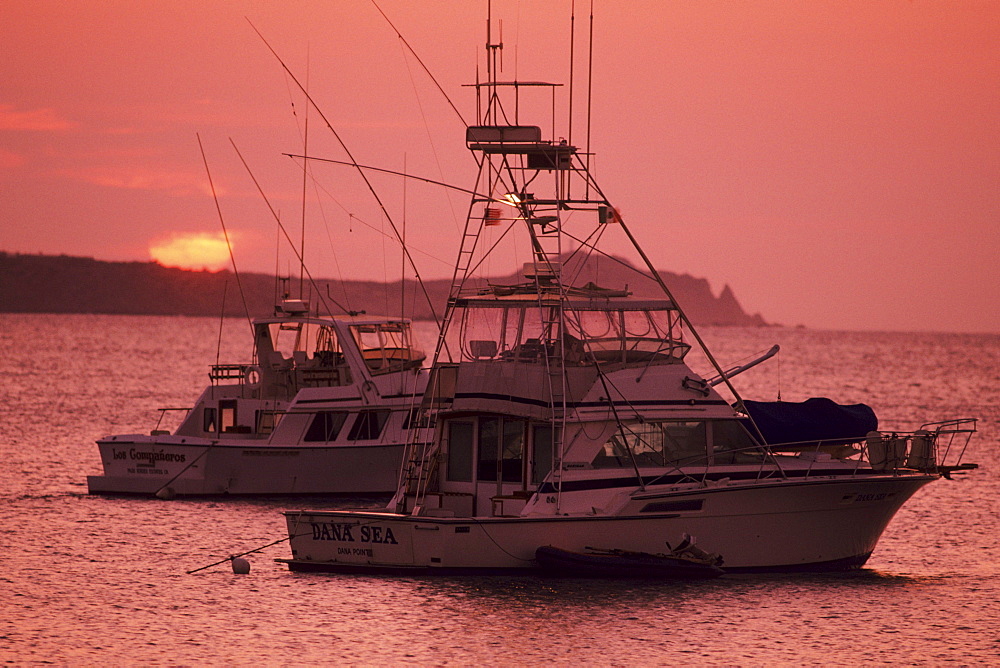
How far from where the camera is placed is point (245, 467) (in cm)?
3856

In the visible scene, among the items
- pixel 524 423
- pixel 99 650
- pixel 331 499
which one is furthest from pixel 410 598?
pixel 331 499

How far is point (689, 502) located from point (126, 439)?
18417 millimetres

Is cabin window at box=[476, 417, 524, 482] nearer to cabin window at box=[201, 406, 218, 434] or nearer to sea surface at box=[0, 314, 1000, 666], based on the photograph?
sea surface at box=[0, 314, 1000, 666]

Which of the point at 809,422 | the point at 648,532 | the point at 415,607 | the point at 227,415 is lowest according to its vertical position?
the point at 415,607

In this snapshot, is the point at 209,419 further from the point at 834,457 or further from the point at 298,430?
the point at 834,457

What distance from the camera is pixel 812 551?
27344 millimetres

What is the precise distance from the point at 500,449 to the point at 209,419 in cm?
1555

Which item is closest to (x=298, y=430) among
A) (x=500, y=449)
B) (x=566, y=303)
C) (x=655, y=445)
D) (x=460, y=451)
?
(x=460, y=451)

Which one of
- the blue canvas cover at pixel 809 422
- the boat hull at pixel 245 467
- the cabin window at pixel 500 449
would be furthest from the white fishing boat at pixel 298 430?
the blue canvas cover at pixel 809 422

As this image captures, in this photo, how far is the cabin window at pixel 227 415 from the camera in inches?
1592

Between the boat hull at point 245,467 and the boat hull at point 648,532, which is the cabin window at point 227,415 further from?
the boat hull at point 648,532

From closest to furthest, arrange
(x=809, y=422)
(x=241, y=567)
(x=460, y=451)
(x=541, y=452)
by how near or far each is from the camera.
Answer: (x=541, y=452) → (x=460, y=451) → (x=809, y=422) → (x=241, y=567)

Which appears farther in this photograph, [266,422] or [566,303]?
[266,422]

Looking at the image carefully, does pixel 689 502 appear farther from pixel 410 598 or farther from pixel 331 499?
pixel 331 499
